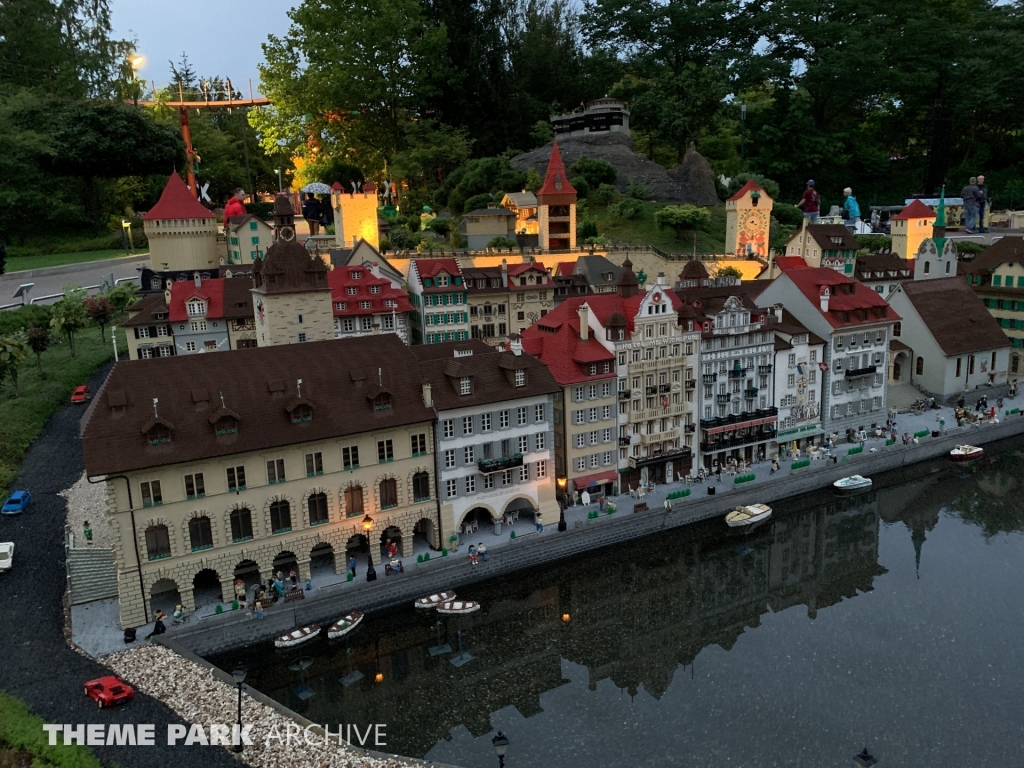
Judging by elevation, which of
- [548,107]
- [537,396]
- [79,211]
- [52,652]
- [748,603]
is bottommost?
[748,603]

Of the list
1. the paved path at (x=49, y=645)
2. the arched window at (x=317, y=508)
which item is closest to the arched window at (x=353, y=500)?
the arched window at (x=317, y=508)

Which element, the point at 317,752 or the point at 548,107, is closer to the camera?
the point at 317,752

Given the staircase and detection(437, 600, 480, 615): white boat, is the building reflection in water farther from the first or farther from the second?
the staircase

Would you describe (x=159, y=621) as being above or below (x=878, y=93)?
below

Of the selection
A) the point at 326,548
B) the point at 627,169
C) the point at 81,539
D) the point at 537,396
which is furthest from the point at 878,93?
the point at 81,539

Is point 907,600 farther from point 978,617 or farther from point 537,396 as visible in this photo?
point 537,396

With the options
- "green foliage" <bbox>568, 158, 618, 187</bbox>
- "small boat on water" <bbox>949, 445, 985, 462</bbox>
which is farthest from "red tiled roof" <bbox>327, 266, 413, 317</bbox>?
"green foliage" <bbox>568, 158, 618, 187</bbox>
